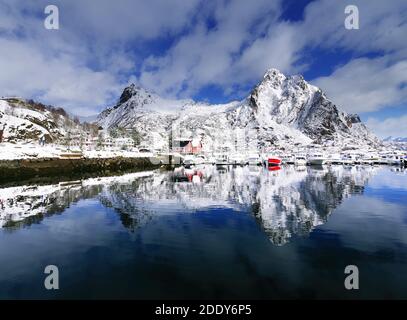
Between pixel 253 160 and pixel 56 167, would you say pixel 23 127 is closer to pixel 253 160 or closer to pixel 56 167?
pixel 56 167

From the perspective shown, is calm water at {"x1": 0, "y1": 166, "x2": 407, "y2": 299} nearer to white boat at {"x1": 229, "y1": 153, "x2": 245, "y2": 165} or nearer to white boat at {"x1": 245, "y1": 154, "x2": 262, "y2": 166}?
white boat at {"x1": 245, "y1": 154, "x2": 262, "y2": 166}

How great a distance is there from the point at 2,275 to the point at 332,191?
34.2 meters

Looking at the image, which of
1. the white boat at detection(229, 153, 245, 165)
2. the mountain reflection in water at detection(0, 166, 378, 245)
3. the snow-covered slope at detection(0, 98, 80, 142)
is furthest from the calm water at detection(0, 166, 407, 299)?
the snow-covered slope at detection(0, 98, 80, 142)

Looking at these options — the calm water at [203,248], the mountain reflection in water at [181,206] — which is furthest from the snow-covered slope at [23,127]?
the calm water at [203,248]

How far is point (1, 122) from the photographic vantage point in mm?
155125

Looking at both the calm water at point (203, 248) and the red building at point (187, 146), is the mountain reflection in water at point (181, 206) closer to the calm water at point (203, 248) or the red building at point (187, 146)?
the calm water at point (203, 248)

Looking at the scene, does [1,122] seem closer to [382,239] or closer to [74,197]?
[74,197]

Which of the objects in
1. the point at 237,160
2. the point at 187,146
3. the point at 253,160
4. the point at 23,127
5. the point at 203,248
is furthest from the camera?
the point at 187,146

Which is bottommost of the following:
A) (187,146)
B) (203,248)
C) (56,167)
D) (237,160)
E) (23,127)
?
(203,248)

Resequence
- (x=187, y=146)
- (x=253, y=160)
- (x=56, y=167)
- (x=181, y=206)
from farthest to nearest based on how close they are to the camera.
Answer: (x=187, y=146)
(x=253, y=160)
(x=56, y=167)
(x=181, y=206)

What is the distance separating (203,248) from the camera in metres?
14.5

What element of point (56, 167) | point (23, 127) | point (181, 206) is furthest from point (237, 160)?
point (23, 127)

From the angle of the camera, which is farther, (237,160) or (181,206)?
(237,160)
